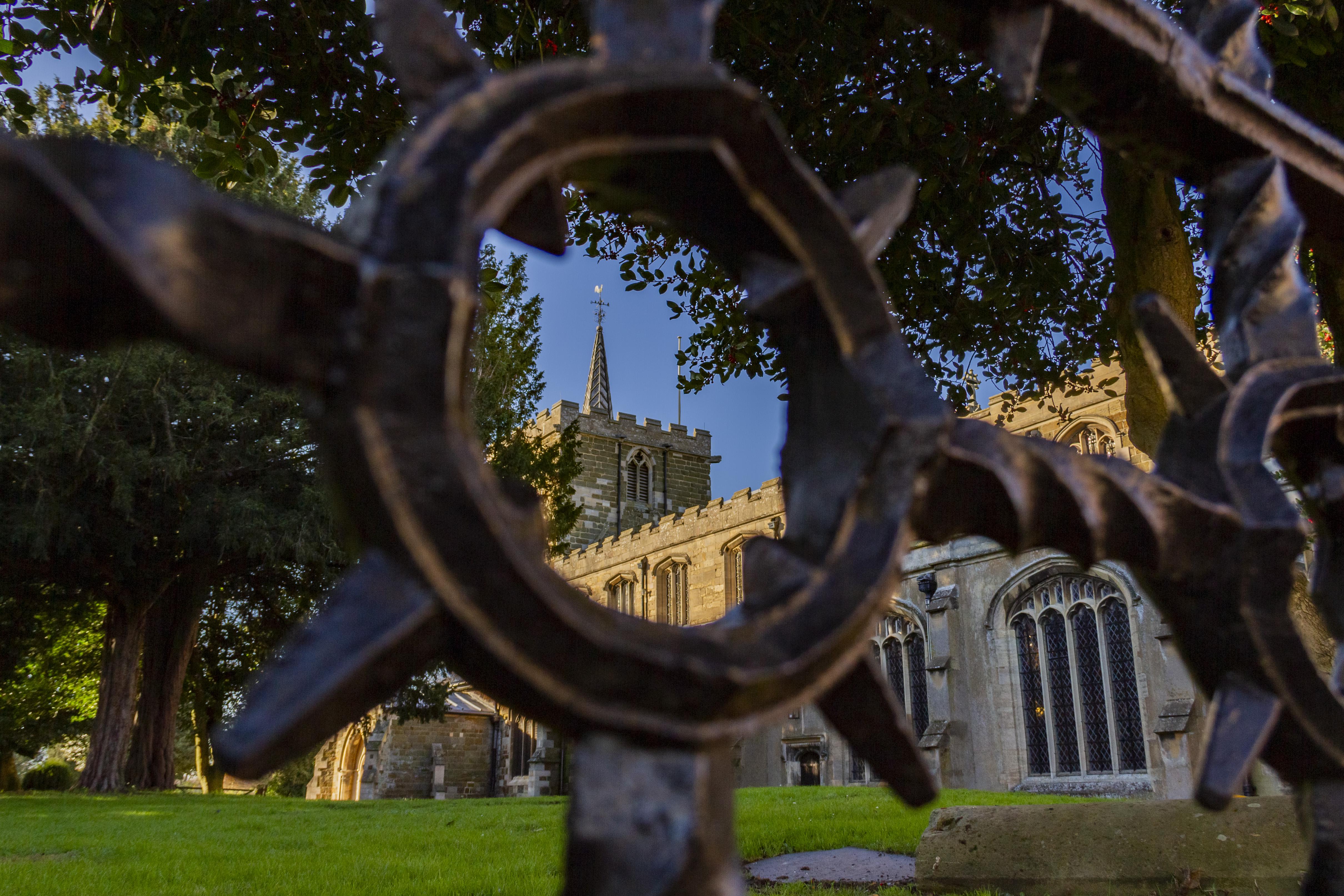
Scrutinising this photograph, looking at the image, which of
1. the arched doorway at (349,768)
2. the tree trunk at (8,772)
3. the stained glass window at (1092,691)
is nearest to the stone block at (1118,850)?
the stained glass window at (1092,691)

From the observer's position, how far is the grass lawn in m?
5.58

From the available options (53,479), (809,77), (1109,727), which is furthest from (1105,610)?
(53,479)

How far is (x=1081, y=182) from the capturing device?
24.7ft

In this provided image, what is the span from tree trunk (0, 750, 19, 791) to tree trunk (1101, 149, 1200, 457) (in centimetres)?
2952

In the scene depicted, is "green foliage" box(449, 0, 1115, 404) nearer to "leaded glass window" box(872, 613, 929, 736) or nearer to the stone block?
the stone block

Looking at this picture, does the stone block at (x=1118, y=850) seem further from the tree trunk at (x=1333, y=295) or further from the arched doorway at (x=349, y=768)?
the arched doorway at (x=349, y=768)

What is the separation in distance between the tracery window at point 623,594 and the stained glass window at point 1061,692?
15745 millimetres

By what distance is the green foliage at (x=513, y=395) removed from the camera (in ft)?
63.3

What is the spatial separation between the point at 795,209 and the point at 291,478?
61.7 ft

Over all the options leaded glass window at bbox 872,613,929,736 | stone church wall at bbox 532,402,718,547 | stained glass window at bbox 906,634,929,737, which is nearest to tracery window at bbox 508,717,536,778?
stone church wall at bbox 532,402,718,547

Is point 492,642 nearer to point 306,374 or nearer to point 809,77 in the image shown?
point 306,374

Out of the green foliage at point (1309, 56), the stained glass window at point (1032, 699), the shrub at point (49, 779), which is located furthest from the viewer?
the shrub at point (49, 779)

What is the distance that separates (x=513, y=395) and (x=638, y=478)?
21464mm

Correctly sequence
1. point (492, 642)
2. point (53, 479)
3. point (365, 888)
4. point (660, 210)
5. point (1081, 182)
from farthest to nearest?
point (53, 479), point (1081, 182), point (365, 888), point (660, 210), point (492, 642)
